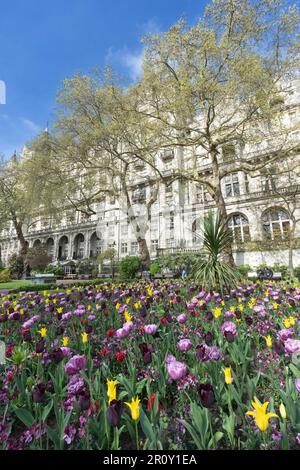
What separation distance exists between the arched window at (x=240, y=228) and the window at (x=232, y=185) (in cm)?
326

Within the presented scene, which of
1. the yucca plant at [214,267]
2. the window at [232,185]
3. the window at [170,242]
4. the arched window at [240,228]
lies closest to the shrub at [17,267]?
the window at [170,242]

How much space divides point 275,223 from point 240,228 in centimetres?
383

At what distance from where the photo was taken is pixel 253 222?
28.2 metres

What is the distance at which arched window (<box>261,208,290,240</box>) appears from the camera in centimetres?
2667

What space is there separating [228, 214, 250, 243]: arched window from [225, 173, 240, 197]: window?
3265mm

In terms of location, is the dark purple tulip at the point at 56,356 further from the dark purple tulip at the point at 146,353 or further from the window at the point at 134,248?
the window at the point at 134,248

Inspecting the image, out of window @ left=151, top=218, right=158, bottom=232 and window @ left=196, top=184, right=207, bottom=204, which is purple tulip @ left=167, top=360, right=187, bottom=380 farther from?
window @ left=151, top=218, right=158, bottom=232

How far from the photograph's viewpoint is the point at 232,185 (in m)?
31.7

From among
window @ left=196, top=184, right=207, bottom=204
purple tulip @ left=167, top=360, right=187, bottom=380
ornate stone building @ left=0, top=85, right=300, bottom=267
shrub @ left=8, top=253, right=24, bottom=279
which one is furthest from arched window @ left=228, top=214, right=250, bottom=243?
shrub @ left=8, top=253, right=24, bottom=279

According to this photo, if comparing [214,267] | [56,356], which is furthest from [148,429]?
[214,267]

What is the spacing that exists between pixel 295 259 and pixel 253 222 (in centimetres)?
603

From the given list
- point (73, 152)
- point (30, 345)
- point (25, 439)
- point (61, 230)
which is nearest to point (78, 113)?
point (73, 152)
